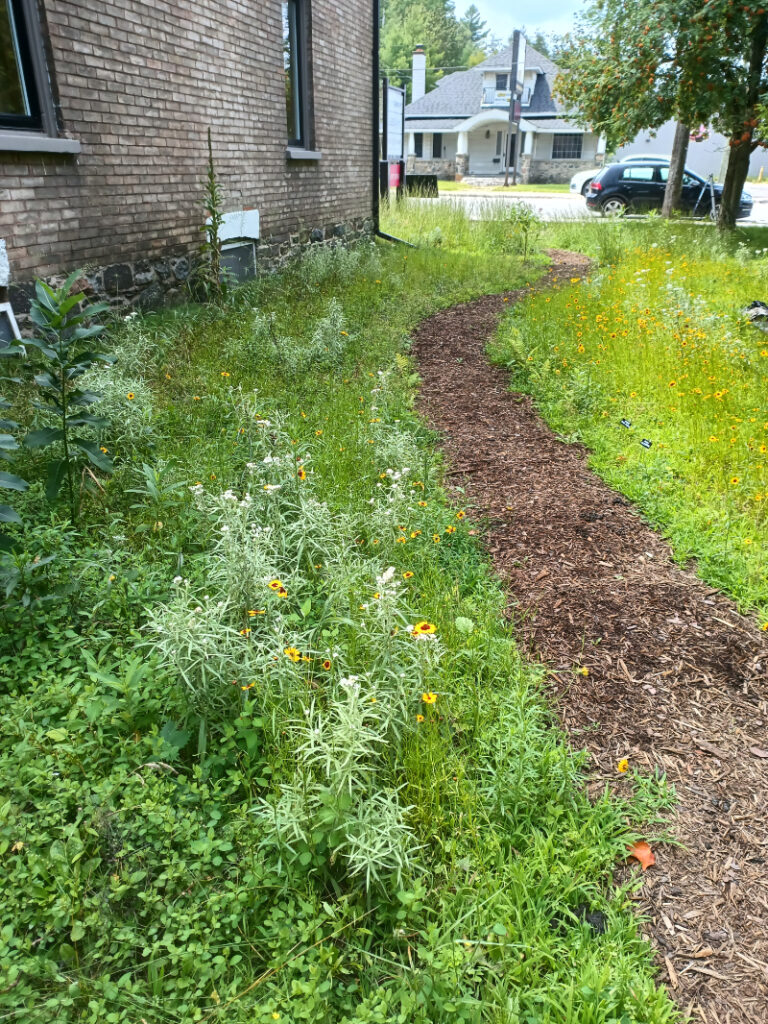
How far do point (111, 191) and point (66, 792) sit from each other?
5.50 meters

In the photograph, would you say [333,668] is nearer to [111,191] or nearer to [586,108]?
[111,191]

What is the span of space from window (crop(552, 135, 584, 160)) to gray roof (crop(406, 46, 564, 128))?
4103mm

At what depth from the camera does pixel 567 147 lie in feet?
135

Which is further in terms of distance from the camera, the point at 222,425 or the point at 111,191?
the point at 111,191

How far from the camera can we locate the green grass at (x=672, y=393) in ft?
12.0

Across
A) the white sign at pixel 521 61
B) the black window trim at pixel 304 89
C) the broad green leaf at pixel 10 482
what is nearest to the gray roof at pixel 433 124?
the white sign at pixel 521 61

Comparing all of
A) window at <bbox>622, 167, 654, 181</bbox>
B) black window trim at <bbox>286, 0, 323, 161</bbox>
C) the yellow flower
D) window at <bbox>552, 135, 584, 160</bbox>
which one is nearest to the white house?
window at <bbox>552, 135, 584, 160</bbox>

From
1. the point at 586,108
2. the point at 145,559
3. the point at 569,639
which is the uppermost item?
the point at 586,108

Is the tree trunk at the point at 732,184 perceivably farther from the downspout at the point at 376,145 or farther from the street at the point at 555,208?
the downspout at the point at 376,145

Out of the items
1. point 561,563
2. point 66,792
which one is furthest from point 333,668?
Answer: point 561,563

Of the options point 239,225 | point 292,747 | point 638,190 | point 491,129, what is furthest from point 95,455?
point 491,129

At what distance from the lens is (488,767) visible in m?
2.17

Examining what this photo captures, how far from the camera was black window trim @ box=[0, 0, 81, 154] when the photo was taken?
4.92 m

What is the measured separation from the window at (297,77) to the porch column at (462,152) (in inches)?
1444
